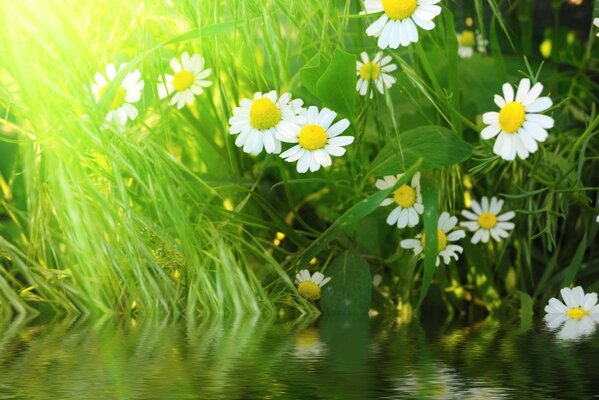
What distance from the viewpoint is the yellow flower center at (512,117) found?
1.02 m

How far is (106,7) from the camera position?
126cm

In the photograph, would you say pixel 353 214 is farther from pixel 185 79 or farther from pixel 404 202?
pixel 185 79

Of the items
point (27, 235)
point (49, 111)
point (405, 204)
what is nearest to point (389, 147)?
point (405, 204)

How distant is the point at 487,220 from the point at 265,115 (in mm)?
336

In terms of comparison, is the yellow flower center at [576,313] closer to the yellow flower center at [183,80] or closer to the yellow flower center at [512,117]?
the yellow flower center at [512,117]

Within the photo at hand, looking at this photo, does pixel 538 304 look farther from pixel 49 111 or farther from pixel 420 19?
pixel 49 111

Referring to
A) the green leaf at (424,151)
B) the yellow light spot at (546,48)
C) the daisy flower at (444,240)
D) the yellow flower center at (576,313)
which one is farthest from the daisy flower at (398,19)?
the yellow light spot at (546,48)

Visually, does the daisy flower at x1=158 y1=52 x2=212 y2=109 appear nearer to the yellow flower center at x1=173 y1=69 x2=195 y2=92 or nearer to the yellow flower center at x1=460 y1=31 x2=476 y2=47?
the yellow flower center at x1=173 y1=69 x2=195 y2=92

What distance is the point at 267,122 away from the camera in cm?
108

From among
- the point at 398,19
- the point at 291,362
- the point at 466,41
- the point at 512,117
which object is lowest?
the point at 291,362

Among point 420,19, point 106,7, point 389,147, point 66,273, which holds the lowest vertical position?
point 66,273

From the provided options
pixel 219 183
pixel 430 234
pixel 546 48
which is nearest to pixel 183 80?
pixel 219 183

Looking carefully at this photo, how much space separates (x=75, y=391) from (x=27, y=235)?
0.67 m

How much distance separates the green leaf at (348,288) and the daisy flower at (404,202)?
0.06m
